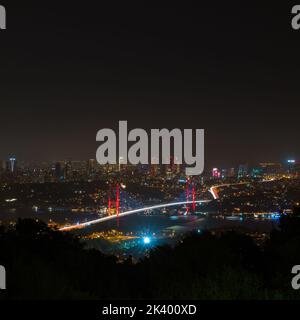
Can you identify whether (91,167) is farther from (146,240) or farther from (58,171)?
(146,240)

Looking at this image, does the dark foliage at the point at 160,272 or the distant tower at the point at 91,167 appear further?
the distant tower at the point at 91,167

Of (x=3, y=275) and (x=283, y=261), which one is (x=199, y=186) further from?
(x=3, y=275)

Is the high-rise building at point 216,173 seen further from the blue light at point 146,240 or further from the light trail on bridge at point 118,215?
the blue light at point 146,240

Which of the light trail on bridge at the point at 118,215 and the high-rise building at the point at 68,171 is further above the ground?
the high-rise building at the point at 68,171

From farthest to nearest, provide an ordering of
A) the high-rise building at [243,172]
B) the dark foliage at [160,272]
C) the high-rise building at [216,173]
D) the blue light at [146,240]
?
the high-rise building at [216,173] → the high-rise building at [243,172] → the blue light at [146,240] → the dark foliage at [160,272]

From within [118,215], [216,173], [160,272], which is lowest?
[118,215]

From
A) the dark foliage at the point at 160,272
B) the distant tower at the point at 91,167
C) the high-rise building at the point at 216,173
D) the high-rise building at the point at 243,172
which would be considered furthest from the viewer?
the high-rise building at the point at 216,173

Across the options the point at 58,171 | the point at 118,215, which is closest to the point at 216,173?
the point at 58,171

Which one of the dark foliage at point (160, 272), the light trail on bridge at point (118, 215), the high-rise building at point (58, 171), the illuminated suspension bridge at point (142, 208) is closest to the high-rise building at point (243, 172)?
the illuminated suspension bridge at point (142, 208)

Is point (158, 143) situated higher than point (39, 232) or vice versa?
point (158, 143)
